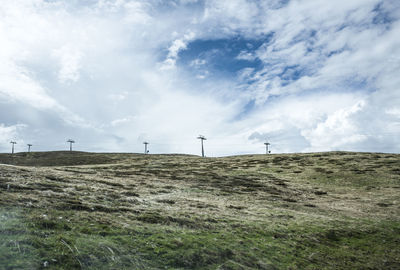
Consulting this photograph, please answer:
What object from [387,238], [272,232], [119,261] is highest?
[119,261]

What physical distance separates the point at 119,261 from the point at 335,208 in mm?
27629

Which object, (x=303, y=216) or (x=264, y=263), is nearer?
(x=264, y=263)

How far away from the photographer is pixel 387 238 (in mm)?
19422

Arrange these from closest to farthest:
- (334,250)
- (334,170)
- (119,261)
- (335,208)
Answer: (119,261) → (334,250) → (335,208) → (334,170)

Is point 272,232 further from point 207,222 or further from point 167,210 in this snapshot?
point 167,210

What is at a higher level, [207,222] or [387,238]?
[207,222]

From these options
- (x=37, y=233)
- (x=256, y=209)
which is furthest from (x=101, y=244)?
(x=256, y=209)

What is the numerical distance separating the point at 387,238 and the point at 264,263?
13.7 m

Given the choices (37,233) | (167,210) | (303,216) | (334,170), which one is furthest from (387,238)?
(334,170)

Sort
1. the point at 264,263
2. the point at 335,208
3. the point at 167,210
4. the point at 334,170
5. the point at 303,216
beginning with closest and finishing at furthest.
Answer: the point at 264,263 → the point at 167,210 → the point at 303,216 → the point at 335,208 → the point at 334,170

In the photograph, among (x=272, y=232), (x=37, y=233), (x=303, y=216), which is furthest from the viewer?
(x=303, y=216)

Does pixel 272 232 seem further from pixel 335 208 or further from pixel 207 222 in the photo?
pixel 335 208

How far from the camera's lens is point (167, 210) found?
19.2m

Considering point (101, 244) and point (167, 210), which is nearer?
point (101, 244)
